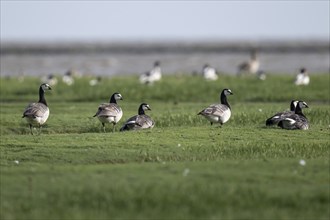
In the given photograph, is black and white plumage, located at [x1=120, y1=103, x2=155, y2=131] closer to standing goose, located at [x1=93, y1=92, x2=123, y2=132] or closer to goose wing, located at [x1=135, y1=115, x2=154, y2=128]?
goose wing, located at [x1=135, y1=115, x2=154, y2=128]

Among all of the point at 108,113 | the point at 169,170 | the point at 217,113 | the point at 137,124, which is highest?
the point at 217,113

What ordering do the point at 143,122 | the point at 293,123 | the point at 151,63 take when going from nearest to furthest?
1. the point at 293,123
2. the point at 143,122
3. the point at 151,63

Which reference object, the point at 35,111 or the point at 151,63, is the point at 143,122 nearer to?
the point at 35,111

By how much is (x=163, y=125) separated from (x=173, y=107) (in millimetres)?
8242

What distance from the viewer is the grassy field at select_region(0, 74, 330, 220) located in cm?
1786

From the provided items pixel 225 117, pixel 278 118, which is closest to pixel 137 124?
pixel 225 117

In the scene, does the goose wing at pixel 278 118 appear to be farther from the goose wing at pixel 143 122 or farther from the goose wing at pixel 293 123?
the goose wing at pixel 143 122

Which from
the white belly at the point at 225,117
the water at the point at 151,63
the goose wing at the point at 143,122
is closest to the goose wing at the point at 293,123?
the white belly at the point at 225,117

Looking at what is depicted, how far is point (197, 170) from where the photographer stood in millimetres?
20172

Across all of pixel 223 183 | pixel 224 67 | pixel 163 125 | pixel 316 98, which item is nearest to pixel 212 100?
pixel 316 98

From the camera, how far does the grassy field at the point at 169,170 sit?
58.6ft

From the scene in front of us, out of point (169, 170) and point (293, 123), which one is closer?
point (169, 170)

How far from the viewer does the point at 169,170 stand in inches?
795

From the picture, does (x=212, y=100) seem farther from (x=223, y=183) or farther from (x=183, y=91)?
(x=223, y=183)
